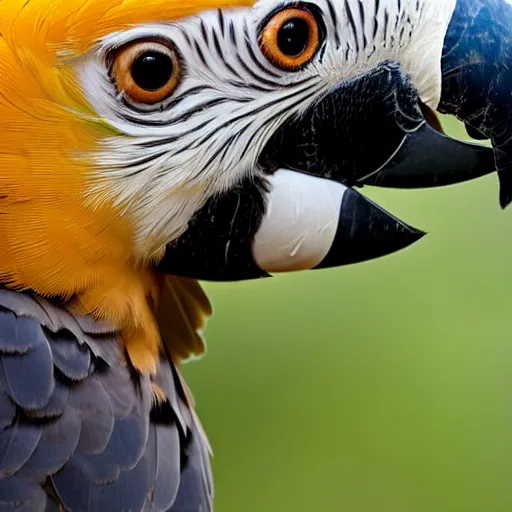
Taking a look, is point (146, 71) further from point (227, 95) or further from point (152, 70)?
point (227, 95)

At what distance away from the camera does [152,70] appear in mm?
1137

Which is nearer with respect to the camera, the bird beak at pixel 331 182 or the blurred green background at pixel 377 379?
the bird beak at pixel 331 182

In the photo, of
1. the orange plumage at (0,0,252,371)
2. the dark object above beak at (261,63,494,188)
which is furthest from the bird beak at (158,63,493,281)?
the orange plumage at (0,0,252,371)

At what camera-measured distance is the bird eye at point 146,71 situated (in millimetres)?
1123

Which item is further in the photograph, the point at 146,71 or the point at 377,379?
the point at 377,379

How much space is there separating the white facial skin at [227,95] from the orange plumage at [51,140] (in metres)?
0.03

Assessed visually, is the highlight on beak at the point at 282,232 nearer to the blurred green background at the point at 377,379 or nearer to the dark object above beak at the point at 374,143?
the dark object above beak at the point at 374,143

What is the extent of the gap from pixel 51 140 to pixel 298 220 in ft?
1.09

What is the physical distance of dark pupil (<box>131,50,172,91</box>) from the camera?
113 centimetres

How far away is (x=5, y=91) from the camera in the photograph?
44.0 inches

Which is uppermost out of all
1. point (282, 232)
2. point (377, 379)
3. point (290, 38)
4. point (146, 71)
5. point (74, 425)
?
point (290, 38)

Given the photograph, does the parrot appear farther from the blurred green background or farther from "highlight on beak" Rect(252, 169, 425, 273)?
the blurred green background

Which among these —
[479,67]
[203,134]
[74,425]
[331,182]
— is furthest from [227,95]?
[74,425]

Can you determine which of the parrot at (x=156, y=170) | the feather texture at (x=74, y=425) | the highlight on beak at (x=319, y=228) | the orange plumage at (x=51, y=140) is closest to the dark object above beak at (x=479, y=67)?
the parrot at (x=156, y=170)
